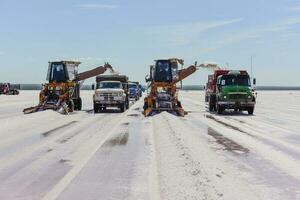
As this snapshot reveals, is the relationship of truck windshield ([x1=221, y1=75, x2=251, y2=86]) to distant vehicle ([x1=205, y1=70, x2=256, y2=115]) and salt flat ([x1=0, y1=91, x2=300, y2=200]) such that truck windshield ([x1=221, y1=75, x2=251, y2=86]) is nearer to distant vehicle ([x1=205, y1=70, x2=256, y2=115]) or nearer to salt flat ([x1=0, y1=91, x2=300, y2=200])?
distant vehicle ([x1=205, y1=70, x2=256, y2=115])

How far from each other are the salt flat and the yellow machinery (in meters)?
11.8

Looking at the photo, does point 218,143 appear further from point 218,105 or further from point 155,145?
point 218,105

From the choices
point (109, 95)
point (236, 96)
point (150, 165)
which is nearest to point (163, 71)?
point (109, 95)

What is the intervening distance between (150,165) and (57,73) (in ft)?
77.9

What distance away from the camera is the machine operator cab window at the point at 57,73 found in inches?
1331

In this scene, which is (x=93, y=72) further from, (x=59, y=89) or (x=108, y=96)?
(x=59, y=89)

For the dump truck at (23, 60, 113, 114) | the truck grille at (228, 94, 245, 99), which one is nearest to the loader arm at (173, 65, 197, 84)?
the truck grille at (228, 94, 245, 99)

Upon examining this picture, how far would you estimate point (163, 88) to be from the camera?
105 feet

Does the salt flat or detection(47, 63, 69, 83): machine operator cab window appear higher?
detection(47, 63, 69, 83): machine operator cab window

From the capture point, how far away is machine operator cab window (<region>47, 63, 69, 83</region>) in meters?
33.8

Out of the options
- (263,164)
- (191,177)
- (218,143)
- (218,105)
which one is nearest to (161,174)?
(191,177)

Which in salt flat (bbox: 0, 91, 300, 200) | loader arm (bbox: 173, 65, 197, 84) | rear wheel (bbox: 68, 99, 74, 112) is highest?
loader arm (bbox: 173, 65, 197, 84)

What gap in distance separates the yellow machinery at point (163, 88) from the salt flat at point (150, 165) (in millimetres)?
11796

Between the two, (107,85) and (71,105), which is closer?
(71,105)
